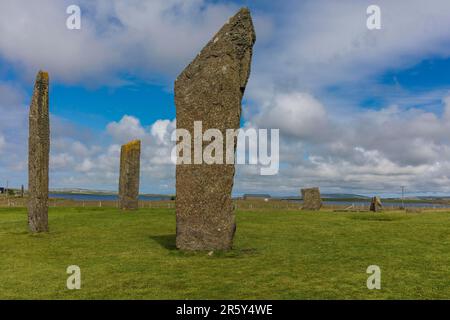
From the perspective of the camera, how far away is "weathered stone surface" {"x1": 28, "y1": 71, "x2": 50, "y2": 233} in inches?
627

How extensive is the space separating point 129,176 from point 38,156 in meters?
12.6

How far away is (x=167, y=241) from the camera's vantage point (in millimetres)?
13438

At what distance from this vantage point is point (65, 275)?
9039 mm

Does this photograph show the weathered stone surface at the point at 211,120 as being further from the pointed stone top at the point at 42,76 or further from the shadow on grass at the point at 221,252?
the pointed stone top at the point at 42,76

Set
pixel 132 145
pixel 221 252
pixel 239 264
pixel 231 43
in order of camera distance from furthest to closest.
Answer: pixel 132 145
pixel 231 43
pixel 221 252
pixel 239 264

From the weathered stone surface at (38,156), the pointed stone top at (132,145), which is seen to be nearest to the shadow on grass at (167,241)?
the weathered stone surface at (38,156)

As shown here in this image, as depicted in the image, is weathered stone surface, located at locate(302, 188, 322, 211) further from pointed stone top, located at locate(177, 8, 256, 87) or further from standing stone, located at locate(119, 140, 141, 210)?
pointed stone top, located at locate(177, 8, 256, 87)

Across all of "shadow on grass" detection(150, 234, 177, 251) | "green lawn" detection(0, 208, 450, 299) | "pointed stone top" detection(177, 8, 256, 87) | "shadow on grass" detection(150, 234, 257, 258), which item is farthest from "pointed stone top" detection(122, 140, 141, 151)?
"pointed stone top" detection(177, 8, 256, 87)

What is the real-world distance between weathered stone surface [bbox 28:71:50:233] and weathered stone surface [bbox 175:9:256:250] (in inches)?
273

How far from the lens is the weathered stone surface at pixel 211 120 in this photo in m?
11.4

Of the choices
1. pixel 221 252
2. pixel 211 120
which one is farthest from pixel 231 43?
pixel 221 252

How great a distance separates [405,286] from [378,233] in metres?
7.85

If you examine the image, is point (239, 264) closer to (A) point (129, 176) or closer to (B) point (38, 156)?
(B) point (38, 156)

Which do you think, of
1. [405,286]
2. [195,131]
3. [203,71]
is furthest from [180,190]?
[405,286]
